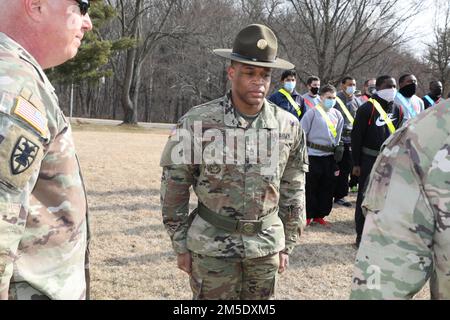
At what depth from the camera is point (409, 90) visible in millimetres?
6312

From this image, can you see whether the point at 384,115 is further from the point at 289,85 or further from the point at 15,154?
the point at 15,154

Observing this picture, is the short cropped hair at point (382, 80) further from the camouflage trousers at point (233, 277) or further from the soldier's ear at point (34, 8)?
the soldier's ear at point (34, 8)

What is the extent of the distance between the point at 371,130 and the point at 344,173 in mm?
1947

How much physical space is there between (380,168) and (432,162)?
15cm

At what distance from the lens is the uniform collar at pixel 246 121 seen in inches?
96.9

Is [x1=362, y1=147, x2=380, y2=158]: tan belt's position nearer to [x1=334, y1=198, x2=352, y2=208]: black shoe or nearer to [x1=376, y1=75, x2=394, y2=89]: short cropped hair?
[x1=376, y1=75, x2=394, y2=89]: short cropped hair

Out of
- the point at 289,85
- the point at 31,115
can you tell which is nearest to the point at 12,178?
the point at 31,115

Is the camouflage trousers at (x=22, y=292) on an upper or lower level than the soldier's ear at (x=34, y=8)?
lower

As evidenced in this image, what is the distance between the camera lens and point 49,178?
1349mm

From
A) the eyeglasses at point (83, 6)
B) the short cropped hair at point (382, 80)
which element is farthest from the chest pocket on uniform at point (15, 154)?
the short cropped hair at point (382, 80)

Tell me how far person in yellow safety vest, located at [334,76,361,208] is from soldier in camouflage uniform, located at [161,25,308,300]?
4726mm

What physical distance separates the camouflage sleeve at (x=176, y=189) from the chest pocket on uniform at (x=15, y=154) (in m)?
1.30

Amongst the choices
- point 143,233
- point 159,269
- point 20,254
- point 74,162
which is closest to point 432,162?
point 74,162
